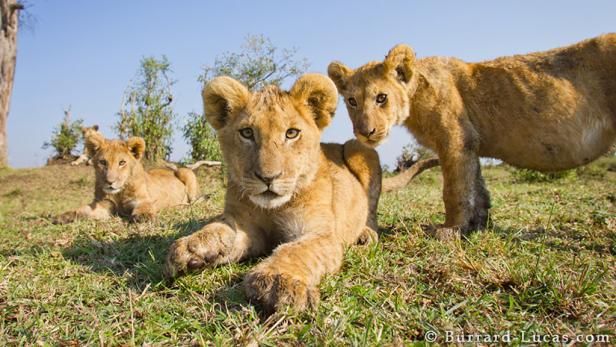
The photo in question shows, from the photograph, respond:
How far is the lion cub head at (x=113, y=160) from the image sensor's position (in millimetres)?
7668

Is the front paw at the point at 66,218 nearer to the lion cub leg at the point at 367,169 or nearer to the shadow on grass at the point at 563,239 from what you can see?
the lion cub leg at the point at 367,169

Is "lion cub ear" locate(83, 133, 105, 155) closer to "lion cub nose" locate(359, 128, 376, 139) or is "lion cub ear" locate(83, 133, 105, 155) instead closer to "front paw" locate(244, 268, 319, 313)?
"lion cub nose" locate(359, 128, 376, 139)

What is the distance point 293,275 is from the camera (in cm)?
268

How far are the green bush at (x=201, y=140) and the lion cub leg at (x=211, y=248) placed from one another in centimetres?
1150

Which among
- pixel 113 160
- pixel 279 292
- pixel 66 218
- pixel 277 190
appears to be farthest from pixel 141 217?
pixel 279 292

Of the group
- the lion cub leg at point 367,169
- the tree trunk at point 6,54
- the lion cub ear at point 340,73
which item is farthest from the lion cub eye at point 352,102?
the tree trunk at point 6,54

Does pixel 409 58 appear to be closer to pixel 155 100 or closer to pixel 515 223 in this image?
pixel 515 223

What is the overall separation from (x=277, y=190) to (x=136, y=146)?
224 inches

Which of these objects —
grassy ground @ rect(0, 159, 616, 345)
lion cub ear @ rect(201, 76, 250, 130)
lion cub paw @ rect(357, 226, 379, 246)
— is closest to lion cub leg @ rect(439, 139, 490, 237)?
grassy ground @ rect(0, 159, 616, 345)

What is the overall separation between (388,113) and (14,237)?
4395 millimetres

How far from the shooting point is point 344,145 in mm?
5082

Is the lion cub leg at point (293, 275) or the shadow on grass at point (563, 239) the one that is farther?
the shadow on grass at point (563, 239)

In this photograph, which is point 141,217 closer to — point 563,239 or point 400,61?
point 400,61

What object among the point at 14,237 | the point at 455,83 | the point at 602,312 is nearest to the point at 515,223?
the point at 455,83
